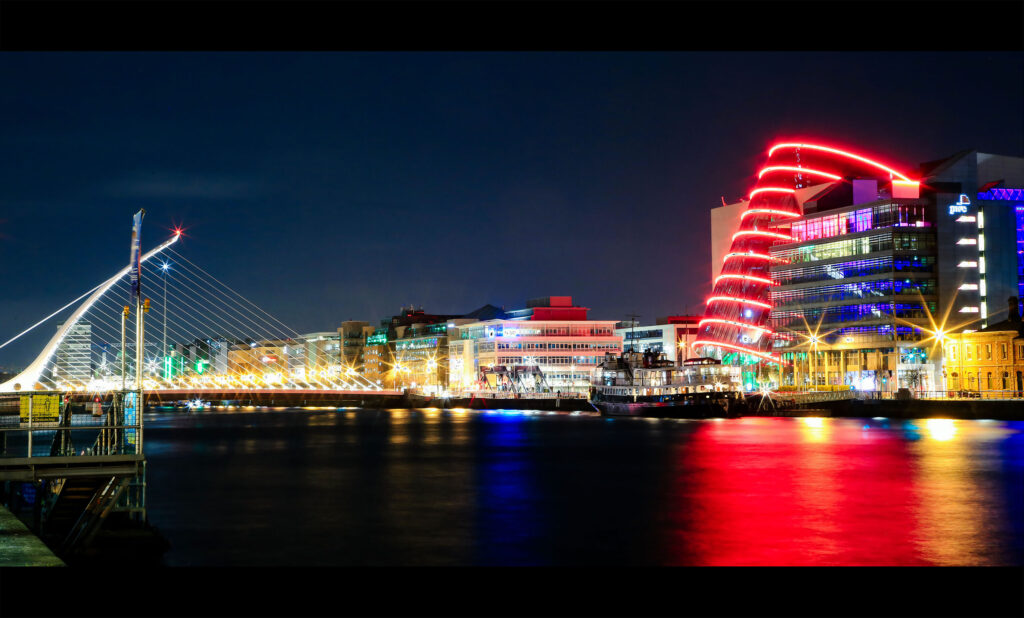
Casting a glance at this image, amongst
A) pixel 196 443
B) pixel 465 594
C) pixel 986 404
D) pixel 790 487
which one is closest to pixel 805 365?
pixel 986 404

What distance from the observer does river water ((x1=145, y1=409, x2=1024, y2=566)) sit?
2098 cm

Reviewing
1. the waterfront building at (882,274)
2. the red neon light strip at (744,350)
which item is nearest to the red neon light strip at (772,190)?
the waterfront building at (882,274)

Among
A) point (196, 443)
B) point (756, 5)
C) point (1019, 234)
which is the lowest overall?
point (196, 443)

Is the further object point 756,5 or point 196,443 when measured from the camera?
point 196,443

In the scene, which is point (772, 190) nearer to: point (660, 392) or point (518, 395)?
point (660, 392)

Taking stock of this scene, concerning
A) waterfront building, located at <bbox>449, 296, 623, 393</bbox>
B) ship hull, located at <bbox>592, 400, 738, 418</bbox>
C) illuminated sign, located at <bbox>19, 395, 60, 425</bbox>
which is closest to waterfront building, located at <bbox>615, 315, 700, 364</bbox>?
waterfront building, located at <bbox>449, 296, 623, 393</bbox>

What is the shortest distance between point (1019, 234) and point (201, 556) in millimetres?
87899

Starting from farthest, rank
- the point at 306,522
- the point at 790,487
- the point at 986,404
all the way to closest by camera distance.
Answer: the point at 986,404 < the point at 790,487 < the point at 306,522

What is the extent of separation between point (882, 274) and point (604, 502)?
66.2 meters

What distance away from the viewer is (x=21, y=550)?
13172 mm

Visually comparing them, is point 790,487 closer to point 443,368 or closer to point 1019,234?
point 1019,234

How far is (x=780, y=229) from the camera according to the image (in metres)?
104

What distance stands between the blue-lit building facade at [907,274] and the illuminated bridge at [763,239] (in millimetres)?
5593

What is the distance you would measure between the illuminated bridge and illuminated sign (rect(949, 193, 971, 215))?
9316 millimetres
